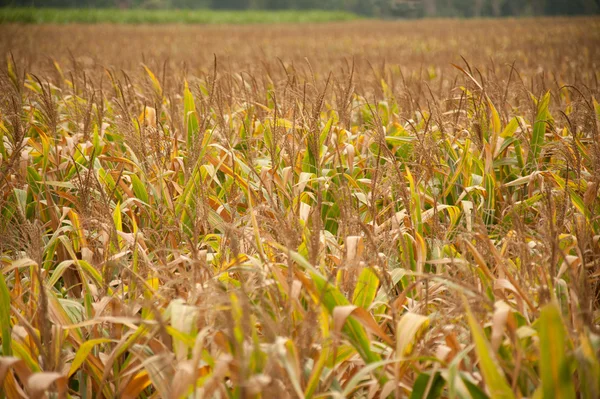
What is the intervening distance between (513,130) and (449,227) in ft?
2.99

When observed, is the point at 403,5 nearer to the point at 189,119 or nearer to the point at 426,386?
the point at 189,119

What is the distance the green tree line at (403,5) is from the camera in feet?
162

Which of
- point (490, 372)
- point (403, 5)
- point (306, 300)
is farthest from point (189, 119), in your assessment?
point (403, 5)

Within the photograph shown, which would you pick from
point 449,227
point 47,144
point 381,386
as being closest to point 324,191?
point 449,227

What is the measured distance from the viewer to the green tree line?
4950 cm

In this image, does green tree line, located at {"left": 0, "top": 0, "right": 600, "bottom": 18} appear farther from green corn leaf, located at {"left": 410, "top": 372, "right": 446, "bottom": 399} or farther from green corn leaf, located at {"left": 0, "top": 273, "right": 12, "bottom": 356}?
green corn leaf, located at {"left": 410, "top": 372, "right": 446, "bottom": 399}

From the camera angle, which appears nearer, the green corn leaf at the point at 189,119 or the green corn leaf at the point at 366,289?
the green corn leaf at the point at 366,289

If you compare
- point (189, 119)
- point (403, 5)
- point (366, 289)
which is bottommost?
point (366, 289)

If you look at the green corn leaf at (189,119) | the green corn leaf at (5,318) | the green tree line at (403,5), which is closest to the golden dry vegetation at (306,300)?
the green corn leaf at (5,318)

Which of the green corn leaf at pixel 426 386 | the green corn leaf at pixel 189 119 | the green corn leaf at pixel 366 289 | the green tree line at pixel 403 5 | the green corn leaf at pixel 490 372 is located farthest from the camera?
the green tree line at pixel 403 5

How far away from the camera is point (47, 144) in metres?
2.29

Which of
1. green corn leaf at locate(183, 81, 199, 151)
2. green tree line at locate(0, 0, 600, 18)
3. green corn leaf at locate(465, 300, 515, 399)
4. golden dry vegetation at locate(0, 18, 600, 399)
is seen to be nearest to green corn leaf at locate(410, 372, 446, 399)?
golden dry vegetation at locate(0, 18, 600, 399)

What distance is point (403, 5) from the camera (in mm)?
49625

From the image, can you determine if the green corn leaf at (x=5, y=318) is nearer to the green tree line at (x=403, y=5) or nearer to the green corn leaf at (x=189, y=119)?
the green corn leaf at (x=189, y=119)
